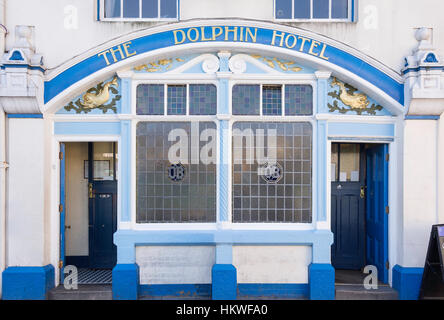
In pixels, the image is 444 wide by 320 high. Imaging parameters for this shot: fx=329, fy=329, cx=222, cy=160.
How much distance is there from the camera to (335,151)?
6.50 m

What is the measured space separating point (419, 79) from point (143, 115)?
14.4 feet

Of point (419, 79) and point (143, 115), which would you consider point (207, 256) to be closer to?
point (143, 115)

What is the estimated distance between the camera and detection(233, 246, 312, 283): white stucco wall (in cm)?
543

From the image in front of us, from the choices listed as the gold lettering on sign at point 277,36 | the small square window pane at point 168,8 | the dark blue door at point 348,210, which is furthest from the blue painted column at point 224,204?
the dark blue door at point 348,210

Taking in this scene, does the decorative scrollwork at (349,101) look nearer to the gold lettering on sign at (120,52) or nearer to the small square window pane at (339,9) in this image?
the small square window pane at (339,9)

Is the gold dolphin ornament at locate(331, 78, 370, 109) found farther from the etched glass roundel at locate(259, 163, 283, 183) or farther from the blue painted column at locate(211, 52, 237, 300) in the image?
the blue painted column at locate(211, 52, 237, 300)

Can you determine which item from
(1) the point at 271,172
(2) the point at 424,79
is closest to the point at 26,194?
(1) the point at 271,172

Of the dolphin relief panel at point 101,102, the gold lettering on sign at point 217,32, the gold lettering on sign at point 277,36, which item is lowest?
the dolphin relief panel at point 101,102

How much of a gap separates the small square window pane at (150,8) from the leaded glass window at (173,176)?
1.84 m

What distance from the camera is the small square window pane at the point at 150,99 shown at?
553cm

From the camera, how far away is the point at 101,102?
548 cm

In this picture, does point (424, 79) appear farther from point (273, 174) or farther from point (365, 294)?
point (365, 294)

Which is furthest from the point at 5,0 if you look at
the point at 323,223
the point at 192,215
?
the point at 323,223

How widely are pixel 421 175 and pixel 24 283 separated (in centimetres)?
656
